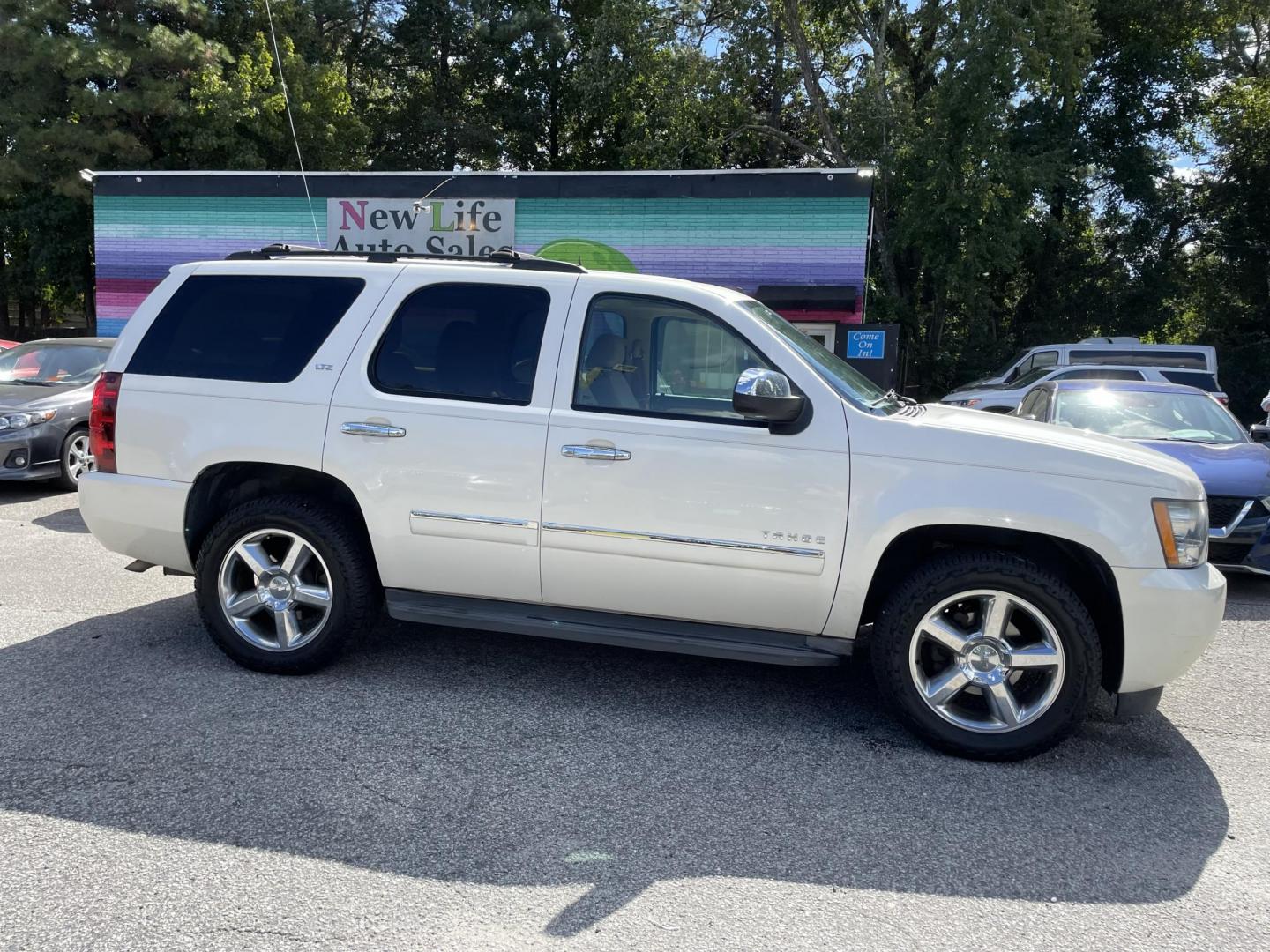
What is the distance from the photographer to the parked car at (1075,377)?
46.4 feet

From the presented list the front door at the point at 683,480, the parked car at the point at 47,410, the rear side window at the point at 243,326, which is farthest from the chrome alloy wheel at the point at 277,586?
the parked car at the point at 47,410

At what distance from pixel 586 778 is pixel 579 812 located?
10.3 inches

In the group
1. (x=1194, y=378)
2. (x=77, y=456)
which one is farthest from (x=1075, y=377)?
(x=77, y=456)

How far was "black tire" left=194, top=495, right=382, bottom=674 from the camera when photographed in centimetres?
446

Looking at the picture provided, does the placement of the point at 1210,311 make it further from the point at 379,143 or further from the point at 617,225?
the point at 379,143

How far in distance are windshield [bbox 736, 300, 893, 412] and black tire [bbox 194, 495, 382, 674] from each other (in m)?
2.15

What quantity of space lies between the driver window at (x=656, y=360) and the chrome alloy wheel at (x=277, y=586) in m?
1.55

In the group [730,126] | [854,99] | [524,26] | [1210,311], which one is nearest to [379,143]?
[524,26]

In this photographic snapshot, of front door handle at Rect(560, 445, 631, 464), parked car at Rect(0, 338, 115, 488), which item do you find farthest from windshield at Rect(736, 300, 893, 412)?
parked car at Rect(0, 338, 115, 488)

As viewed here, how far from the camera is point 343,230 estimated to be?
50.9 ft

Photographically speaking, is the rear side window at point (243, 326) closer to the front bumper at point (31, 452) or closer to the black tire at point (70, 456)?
the front bumper at point (31, 452)

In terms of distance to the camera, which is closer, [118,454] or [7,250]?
[118,454]

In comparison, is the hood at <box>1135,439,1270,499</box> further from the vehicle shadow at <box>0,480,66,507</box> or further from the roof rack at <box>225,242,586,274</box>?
the vehicle shadow at <box>0,480,66,507</box>

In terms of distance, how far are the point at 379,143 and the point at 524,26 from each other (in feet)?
18.4
